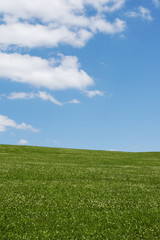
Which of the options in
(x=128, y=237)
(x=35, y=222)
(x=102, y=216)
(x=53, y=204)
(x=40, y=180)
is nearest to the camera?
(x=128, y=237)

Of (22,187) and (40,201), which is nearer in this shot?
(40,201)

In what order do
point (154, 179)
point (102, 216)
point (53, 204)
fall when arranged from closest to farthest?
point (102, 216) < point (53, 204) < point (154, 179)

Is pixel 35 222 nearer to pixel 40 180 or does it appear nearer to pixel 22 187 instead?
pixel 22 187

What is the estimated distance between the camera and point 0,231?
10.9 m

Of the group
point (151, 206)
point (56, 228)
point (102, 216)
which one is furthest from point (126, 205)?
point (56, 228)

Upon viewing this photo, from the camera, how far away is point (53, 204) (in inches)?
547

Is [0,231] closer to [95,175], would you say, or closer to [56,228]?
[56,228]

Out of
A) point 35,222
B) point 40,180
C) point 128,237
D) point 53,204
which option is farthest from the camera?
point 40,180

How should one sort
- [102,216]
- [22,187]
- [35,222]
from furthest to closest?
[22,187]
[102,216]
[35,222]

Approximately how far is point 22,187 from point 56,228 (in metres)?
6.62

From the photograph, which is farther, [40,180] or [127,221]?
[40,180]

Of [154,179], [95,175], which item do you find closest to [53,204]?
[95,175]

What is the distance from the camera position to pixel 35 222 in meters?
11.8

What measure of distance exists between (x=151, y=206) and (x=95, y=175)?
906 centimetres
